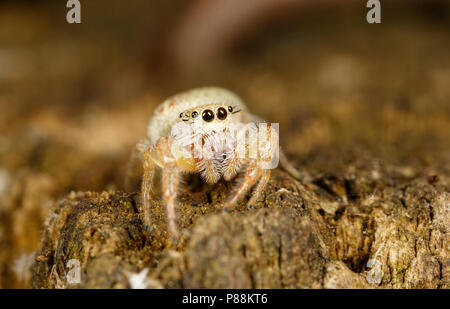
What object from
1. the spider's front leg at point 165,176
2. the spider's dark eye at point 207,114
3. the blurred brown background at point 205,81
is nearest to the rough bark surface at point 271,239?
the spider's front leg at point 165,176

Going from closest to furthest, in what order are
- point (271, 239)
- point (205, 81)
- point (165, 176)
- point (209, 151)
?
point (271, 239) < point (165, 176) < point (209, 151) < point (205, 81)

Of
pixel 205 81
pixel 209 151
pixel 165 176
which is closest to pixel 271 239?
pixel 165 176

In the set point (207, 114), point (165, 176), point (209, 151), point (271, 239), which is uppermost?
point (207, 114)

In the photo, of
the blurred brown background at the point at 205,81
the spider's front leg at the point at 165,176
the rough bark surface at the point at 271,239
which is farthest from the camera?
the blurred brown background at the point at 205,81

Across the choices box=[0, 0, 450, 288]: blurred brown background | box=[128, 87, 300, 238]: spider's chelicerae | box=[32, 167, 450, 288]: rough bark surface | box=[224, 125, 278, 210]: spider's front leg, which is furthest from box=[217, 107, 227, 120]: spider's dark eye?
box=[0, 0, 450, 288]: blurred brown background

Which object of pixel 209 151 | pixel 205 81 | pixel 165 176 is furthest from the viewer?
pixel 205 81

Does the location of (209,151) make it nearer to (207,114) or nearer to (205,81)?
(207,114)

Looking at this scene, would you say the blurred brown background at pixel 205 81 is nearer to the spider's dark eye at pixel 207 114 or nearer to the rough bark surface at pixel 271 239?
the rough bark surface at pixel 271 239
